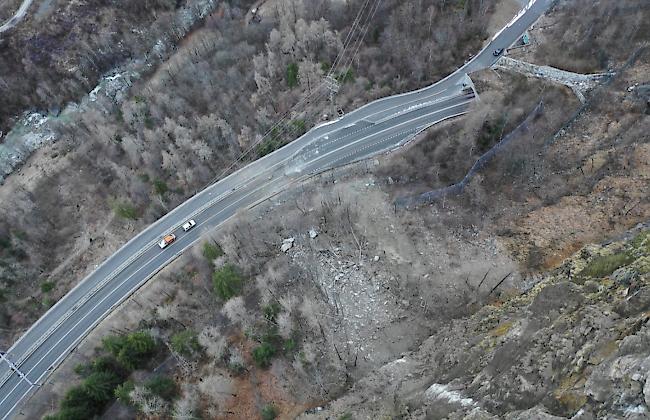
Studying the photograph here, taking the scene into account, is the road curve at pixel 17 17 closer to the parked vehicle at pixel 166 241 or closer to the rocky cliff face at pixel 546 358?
the parked vehicle at pixel 166 241

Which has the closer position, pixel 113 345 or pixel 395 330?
pixel 395 330

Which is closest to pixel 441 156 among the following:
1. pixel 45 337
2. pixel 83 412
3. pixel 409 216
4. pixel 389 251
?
pixel 409 216

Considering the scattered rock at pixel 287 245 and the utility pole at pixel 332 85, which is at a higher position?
the utility pole at pixel 332 85

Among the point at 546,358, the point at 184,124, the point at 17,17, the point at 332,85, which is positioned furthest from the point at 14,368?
the point at 17,17

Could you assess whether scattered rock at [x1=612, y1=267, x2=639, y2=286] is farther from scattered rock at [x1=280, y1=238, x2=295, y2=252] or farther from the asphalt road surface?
the asphalt road surface

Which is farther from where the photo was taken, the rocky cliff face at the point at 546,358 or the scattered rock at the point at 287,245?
the scattered rock at the point at 287,245

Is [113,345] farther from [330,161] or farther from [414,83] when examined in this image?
[414,83]

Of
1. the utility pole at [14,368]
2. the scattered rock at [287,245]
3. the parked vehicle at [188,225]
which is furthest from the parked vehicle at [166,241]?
the utility pole at [14,368]
